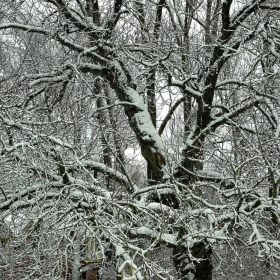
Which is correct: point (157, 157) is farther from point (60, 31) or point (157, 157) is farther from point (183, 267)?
point (60, 31)

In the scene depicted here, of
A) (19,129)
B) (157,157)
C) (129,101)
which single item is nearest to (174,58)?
(129,101)

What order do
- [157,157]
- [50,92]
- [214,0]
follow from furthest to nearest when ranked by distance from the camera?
[214,0] < [50,92] < [157,157]

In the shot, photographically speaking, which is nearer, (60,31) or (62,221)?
(62,221)

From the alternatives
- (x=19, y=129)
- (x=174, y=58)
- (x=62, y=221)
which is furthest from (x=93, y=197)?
(x=174, y=58)

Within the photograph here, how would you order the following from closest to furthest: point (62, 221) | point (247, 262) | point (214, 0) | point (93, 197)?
1. point (93, 197)
2. point (62, 221)
3. point (214, 0)
4. point (247, 262)

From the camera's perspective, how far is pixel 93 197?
586cm

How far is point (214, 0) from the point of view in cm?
1070

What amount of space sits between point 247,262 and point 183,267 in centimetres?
582

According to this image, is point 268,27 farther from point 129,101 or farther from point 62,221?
point 62,221

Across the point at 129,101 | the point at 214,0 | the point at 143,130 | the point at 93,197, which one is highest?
the point at 214,0

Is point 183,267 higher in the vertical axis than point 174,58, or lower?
lower

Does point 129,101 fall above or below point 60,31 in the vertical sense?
below

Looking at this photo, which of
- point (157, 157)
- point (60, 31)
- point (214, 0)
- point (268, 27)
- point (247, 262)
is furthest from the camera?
point (247, 262)

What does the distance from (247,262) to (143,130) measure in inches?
271
